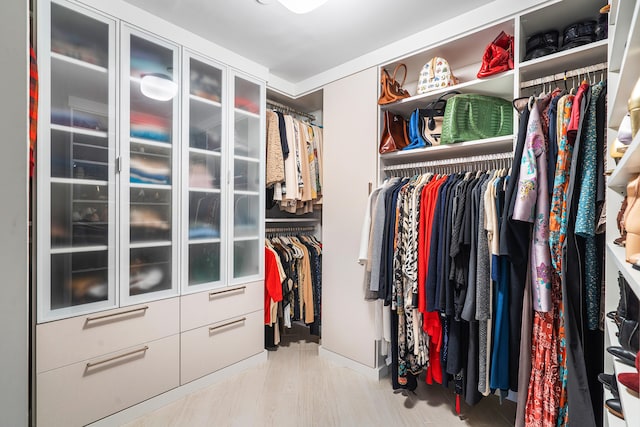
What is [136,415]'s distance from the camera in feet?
5.49

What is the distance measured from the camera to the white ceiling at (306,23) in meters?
1.66

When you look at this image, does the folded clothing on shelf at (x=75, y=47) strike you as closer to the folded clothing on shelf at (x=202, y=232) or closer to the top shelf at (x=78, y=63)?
the top shelf at (x=78, y=63)

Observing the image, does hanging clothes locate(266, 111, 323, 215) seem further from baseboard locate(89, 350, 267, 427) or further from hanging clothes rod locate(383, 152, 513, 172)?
baseboard locate(89, 350, 267, 427)

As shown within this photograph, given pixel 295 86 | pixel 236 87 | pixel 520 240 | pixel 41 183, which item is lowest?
pixel 520 240

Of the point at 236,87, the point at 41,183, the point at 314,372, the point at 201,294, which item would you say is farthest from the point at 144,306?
the point at 236,87

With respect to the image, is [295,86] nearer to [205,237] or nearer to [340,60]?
[340,60]

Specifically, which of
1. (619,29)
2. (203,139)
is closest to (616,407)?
(619,29)

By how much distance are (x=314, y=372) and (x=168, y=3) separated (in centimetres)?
253

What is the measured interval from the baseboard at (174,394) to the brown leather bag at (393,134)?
183 cm

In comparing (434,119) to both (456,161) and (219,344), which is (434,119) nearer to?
(456,161)

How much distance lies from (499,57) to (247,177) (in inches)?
69.4

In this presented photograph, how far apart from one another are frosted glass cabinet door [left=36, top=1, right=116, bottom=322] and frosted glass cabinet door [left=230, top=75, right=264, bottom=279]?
771mm

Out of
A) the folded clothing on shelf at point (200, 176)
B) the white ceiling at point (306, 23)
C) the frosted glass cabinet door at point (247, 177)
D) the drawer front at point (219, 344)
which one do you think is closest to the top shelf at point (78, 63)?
the white ceiling at point (306, 23)

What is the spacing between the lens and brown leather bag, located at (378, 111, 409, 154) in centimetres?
207
